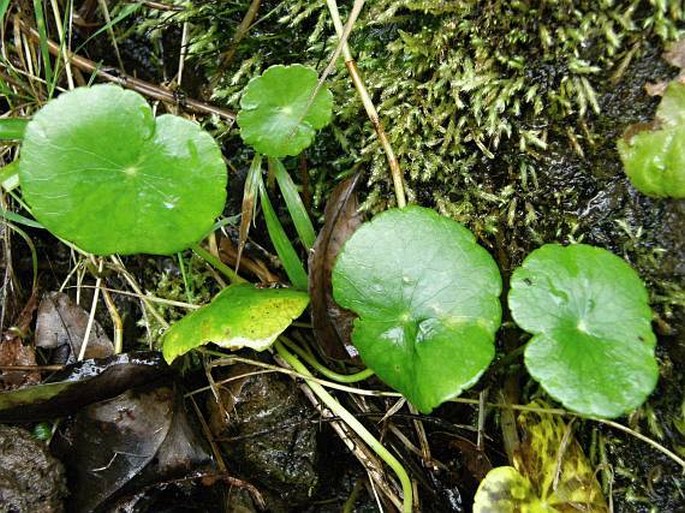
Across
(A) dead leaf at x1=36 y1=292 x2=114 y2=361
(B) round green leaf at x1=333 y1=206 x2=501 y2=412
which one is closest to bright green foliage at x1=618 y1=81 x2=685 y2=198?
(B) round green leaf at x1=333 y1=206 x2=501 y2=412

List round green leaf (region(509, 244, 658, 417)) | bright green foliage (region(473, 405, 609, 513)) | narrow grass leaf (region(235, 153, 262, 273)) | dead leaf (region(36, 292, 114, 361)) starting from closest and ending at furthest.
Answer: round green leaf (region(509, 244, 658, 417))
bright green foliage (region(473, 405, 609, 513))
narrow grass leaf (region(235, 153, 262, 273))
dead leaf (region(36, 292, 114, 361))

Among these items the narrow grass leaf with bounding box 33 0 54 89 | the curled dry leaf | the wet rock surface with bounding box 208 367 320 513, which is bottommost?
the wet rock surface with bounding box 208 367 320 513

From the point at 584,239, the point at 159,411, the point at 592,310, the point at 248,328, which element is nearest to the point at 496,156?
the point at 584,239

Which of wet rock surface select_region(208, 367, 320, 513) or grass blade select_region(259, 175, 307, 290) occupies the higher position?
grass blade select_region(259, 175, 307, 290)

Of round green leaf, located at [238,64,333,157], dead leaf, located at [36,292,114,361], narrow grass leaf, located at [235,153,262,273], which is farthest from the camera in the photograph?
dead leaf, located at [36,292,114,361]

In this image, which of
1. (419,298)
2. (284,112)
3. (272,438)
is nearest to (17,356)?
(272,438)

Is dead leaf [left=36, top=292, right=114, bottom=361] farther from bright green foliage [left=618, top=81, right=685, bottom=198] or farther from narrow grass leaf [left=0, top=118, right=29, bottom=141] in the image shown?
bright green foliage [left=618, top=81, right=685, bottom=198]

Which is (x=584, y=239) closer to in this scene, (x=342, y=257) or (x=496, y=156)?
(x=496, y=156)
